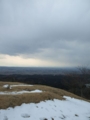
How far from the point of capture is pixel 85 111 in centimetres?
1625

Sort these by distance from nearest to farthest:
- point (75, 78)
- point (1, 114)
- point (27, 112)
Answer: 1. point (1, 114)
2. point (27, 112)
3. point (75, 78)

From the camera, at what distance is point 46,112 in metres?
14.0

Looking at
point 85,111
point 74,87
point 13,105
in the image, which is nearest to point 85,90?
point 74,87

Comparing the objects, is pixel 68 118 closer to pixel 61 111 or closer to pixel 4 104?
pixel 61 111

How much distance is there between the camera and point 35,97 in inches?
640

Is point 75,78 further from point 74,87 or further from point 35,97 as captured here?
point 35,97

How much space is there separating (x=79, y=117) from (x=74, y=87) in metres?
42.8

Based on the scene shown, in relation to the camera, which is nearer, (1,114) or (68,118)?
(1,114)

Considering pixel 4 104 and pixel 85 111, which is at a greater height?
pixel 4 104

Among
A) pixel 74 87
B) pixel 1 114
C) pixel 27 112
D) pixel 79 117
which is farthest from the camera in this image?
pixel 74 87

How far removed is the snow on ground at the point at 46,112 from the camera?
41.5ft

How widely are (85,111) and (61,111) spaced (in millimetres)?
2872

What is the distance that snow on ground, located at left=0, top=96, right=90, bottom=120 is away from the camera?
499 inches

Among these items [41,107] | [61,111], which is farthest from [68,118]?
[41,107]
